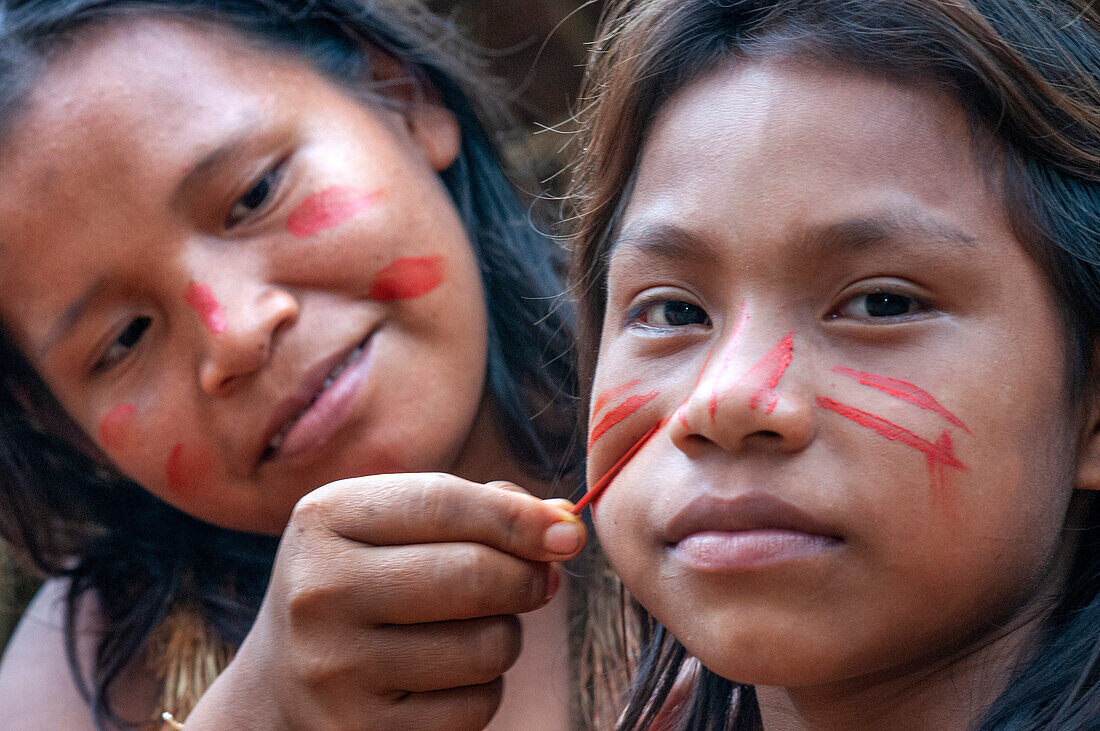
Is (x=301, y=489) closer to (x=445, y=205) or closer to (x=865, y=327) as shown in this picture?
(x=445, y=205)

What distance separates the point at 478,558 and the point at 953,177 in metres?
0.57

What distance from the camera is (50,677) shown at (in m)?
2.07

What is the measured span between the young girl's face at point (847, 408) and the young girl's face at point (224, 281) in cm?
63

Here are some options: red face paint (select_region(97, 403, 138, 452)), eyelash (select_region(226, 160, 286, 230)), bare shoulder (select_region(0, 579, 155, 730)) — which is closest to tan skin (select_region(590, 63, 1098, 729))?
eyelash (select_region(226, 160, 286, 230))

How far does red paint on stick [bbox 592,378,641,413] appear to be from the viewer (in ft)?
3.67

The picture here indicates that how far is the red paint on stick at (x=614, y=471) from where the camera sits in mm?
1083

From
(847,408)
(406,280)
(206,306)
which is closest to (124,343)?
(206,306)

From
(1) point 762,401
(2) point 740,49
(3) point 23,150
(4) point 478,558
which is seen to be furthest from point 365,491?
(3) point 23,150

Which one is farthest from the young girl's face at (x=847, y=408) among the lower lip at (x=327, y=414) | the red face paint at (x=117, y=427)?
the red face paint at (x=117, y=427)

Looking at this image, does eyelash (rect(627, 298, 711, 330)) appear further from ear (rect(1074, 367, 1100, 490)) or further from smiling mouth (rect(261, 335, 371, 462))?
smiling mouth (rect(261, 335, 371, 462))

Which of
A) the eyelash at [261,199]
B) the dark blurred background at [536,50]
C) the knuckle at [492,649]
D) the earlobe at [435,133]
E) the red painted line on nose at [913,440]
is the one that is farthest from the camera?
the dark blurred background at [536,50]

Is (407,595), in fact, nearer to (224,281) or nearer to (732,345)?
(732,345)

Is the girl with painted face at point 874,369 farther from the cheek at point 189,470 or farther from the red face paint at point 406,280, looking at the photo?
the cheek at point 189,470

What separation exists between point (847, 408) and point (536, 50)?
1.69 meters
